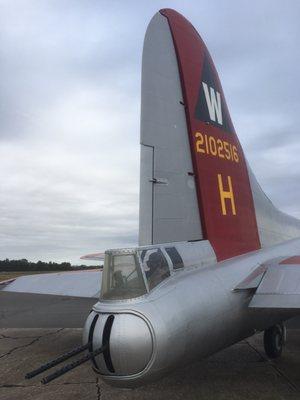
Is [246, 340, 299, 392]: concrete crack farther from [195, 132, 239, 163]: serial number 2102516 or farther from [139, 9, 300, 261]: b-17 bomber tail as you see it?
[195, 132, 239, 163]: serial number 2102516

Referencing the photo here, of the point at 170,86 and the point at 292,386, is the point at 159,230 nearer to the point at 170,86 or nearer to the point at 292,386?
the point at 170,86

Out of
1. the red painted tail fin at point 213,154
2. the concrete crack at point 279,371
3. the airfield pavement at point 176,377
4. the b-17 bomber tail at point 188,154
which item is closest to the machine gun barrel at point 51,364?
the airfield pavement at point 176,377

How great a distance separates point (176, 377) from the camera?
Answer: 7609 millimetres

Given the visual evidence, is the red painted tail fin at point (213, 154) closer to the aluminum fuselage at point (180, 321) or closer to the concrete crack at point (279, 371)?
the aluminum fuselage at point (180, 321)

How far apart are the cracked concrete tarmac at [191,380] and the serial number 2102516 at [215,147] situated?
3.82 metres

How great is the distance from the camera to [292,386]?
23.5 ft

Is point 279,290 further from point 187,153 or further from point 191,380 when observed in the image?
point 187,153

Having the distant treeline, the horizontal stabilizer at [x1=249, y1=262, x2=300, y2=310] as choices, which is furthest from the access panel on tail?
the distant treeline

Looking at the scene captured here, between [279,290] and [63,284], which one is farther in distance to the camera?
[63,284]

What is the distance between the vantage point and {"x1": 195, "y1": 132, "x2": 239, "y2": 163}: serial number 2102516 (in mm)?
8312

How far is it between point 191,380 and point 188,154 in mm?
3726

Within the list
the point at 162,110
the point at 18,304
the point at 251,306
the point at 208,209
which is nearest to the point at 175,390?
the point at 251,306

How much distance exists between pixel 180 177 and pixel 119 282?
2.69 m

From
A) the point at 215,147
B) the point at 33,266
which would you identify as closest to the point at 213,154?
the point at 215,147
